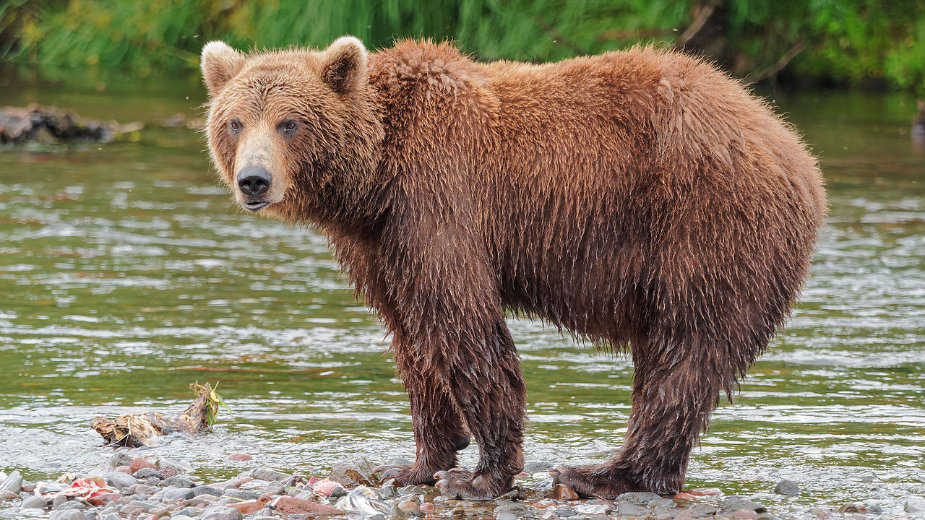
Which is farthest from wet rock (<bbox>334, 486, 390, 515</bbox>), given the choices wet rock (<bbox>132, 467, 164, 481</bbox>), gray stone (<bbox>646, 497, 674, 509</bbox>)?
gray stone (<bbox>646, 497, 674, 509</bbox>)

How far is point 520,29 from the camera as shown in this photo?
22562mm

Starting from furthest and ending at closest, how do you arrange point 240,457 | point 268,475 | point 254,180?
point 240,457, point 268,475, point 254,180

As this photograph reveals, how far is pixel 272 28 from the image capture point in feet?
72.7

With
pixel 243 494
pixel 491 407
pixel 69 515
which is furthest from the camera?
pixel 491 407

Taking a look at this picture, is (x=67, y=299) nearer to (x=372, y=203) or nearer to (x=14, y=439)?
(x=14, y=439)

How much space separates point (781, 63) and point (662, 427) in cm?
2160

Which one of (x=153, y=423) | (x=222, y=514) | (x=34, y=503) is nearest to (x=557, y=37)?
(x=153, y=423)

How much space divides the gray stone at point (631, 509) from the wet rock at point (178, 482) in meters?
1.96

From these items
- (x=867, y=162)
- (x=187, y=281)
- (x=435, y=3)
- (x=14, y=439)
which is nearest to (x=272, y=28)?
(x=435, y=3)

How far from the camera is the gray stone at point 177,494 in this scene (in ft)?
19.5

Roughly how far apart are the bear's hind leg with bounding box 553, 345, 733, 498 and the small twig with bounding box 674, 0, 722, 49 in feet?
62.2

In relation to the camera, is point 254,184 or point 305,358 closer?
point 254,184

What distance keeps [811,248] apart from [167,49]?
23.9 metres

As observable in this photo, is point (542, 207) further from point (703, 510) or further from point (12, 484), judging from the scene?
point (12, 484)
